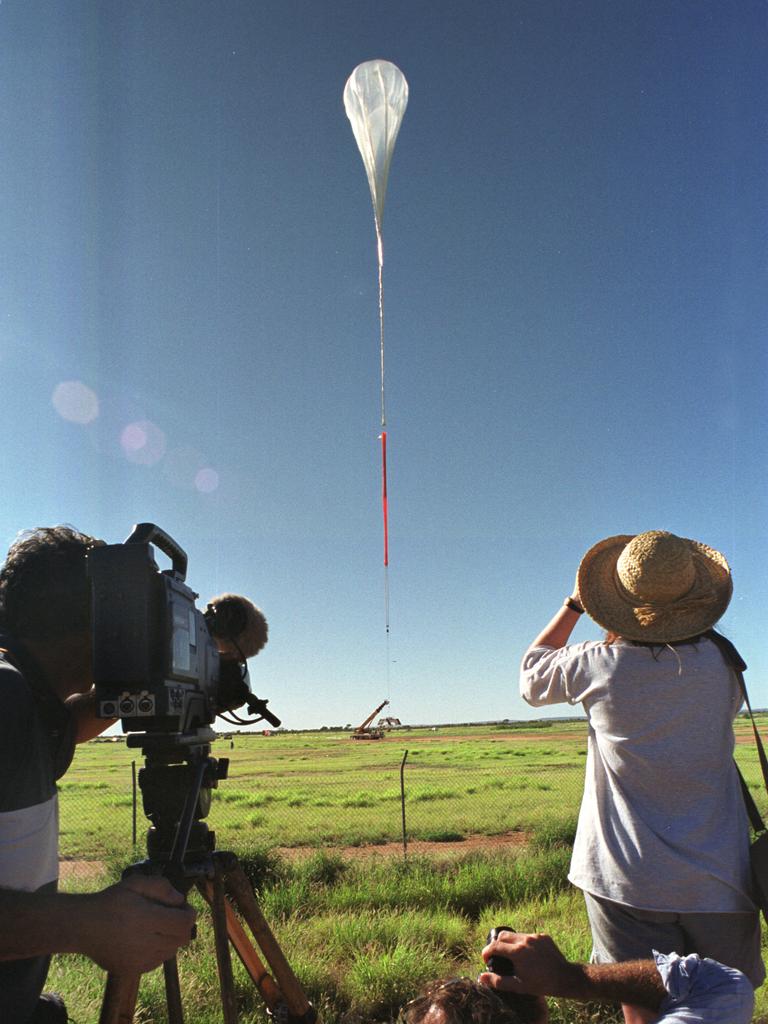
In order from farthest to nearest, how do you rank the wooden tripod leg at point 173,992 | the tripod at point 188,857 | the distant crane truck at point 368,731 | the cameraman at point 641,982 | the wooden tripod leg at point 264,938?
the distant crane truck at point 368,731, the wooden tripod leg at point 264,938, the wooden tripod leg at point 173,992, the tripod at point 188,857, the cameraman at point 641,982

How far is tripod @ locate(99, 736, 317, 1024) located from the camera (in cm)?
181

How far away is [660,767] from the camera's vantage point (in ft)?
7.69

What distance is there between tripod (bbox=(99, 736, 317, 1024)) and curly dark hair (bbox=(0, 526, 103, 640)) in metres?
0.37

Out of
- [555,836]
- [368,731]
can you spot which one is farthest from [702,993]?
[368,731]

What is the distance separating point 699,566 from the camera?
2.67 metres

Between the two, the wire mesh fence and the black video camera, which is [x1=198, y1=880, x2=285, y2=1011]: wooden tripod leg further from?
the wire mesh fence

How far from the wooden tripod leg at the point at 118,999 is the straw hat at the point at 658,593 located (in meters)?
1.72

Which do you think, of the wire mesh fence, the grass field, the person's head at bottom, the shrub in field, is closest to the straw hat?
the person's head at bottom

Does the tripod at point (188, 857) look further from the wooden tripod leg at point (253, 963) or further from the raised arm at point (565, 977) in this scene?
the raised arm at point (565, 977)

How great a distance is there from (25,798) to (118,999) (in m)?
0.58

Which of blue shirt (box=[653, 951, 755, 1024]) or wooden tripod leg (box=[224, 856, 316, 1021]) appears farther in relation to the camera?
wooden tripod leg (box=[224, 856, 316, 1021])

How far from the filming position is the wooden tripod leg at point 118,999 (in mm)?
1657

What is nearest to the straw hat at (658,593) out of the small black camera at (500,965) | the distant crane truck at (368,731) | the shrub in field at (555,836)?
the small black camera at (500,965)

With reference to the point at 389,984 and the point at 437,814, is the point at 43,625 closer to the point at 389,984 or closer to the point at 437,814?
the point at 389,984
